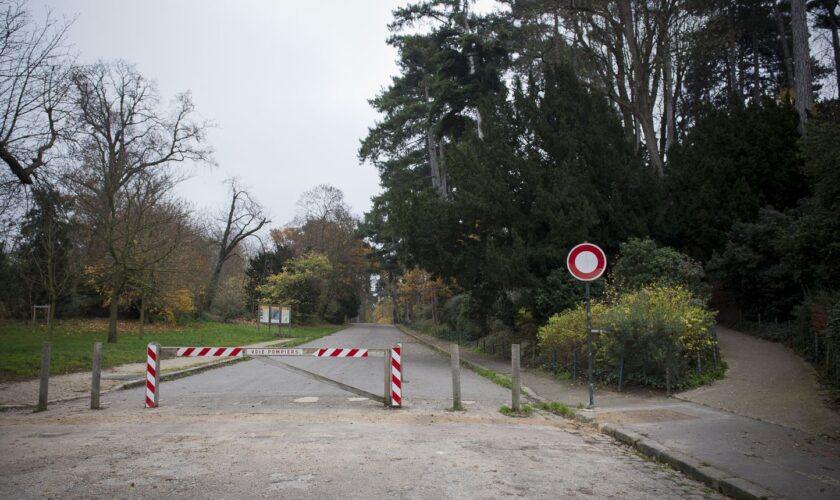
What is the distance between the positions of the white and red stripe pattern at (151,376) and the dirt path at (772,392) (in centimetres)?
996

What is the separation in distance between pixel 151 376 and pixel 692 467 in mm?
8833

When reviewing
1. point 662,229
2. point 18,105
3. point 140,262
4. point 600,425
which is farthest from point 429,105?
point 600,425

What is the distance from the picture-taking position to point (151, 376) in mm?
10000

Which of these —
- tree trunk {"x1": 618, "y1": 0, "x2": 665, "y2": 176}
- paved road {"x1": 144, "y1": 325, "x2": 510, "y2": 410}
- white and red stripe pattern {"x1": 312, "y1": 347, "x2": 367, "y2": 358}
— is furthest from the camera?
tree trunk {"x1": 618, "y1": 0, "x2": 665, "y2": 176}

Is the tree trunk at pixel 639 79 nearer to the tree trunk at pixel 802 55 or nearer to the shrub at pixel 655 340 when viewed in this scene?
the tree trunk at pixel 802 55

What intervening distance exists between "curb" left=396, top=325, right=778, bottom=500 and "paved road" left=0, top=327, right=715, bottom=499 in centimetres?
14

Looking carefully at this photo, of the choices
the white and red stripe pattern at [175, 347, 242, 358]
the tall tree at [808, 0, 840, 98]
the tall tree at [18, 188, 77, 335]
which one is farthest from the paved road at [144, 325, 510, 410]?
the tall tree at [808, 0, 840, 98]

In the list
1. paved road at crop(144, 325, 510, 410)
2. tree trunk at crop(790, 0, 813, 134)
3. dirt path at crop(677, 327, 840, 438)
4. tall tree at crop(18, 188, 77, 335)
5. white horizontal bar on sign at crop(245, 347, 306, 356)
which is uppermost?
tree trunk at crop(790, 0, 813, 134)

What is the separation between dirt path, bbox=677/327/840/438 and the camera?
8.19m

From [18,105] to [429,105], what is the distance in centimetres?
2150

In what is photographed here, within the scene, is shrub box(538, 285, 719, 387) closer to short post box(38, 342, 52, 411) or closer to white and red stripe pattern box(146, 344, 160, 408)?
white and red stripe pattern box(146, 344, 160, 408)

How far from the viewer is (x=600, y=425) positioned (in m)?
8.49

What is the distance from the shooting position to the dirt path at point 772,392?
819 cm

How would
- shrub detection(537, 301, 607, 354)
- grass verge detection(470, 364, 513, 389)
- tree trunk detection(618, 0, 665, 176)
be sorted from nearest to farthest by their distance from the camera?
1. shrub detection(537, 301, 607, 354)
2. grass verge detection(470, 364, 513, 389)
3. tree trunk detection(618, 0, 665, 176)
